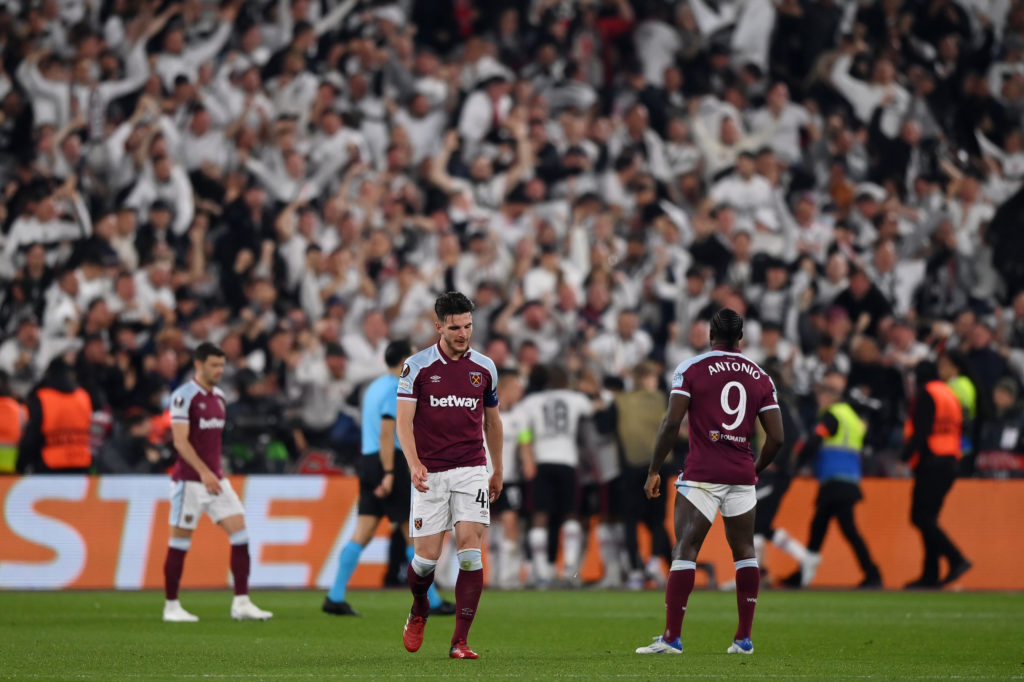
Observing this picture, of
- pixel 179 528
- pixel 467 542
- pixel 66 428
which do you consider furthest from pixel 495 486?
pixel 66 428

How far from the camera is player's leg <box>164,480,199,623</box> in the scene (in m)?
13.7

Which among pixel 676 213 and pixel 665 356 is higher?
pixel 676 213

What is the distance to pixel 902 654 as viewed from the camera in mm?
10797

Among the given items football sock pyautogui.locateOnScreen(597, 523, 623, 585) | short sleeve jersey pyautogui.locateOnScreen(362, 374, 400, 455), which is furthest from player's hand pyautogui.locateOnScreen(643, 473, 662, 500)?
football sock pyautogui.locateOnScreen(597, 523, 623, 585)

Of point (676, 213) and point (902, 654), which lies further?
point (676, 213)

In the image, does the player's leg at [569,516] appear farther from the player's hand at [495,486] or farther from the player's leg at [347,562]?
the player's hand at [495,486]

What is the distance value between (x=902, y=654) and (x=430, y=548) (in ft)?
10.9

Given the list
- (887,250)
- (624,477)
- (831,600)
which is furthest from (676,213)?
(831,600)

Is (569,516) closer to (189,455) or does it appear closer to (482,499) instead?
(189,455)

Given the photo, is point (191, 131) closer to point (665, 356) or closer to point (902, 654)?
point (665, 356)

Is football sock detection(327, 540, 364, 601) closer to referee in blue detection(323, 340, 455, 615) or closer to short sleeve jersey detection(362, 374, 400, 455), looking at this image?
referee in blue detection(323, 340, 455, 615)

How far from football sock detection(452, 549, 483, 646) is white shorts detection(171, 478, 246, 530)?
414cm

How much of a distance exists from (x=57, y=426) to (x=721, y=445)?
1002 cm

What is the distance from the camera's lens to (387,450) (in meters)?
13.5
